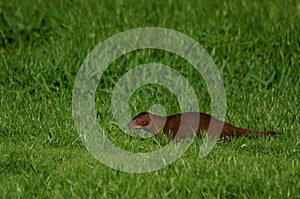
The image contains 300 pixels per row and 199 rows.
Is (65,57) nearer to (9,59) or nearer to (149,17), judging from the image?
(9,59)

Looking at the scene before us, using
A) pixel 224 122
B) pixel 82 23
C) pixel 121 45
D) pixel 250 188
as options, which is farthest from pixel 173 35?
pixel 250 188

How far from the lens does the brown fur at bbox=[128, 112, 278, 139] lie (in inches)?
195

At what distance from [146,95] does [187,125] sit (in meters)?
1.15

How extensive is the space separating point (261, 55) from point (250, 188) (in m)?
3.17

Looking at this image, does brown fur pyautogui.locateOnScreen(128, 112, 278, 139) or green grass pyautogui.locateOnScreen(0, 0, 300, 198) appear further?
brown fur pyautogui.locateOnScreen(128, 112, 278, 139)

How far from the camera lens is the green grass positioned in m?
4.04

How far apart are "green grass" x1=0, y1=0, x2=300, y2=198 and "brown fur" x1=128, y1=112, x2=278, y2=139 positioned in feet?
0.35

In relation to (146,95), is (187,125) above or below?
above

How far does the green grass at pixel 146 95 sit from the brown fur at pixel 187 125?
11 cm

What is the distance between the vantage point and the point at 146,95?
6.05 meters

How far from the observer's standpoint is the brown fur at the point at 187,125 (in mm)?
4953

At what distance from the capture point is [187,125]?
16.3 feet

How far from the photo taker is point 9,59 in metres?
6.90

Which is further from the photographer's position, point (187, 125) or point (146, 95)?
point (146, 95)
